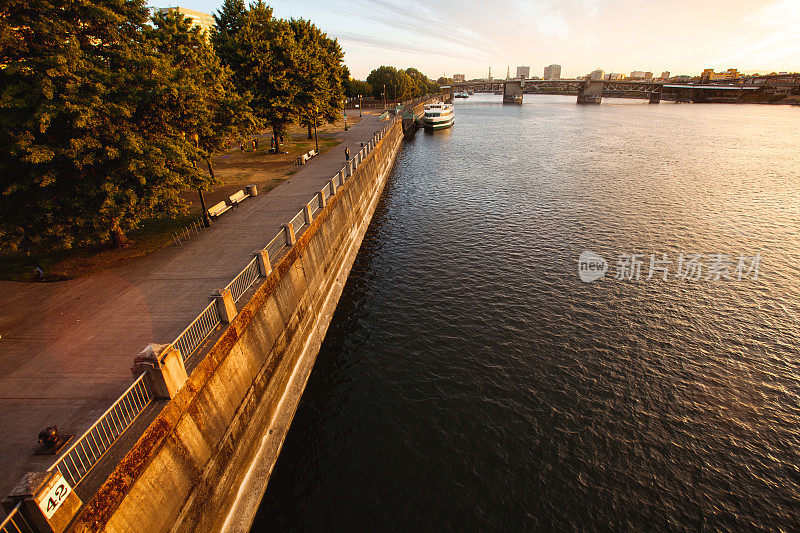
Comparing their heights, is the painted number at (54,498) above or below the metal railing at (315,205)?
below

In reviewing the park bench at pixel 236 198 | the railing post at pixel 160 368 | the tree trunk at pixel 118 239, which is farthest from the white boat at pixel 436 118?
the railing post at pixel 160 368

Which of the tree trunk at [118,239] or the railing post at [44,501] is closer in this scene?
the railing post at [44,501]

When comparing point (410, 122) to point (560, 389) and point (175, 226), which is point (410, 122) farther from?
point (560, 389)

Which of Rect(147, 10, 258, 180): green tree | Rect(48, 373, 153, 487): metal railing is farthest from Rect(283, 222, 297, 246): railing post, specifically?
Rect(48, 373, 153, 487): metal railing

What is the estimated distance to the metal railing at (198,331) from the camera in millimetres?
10234

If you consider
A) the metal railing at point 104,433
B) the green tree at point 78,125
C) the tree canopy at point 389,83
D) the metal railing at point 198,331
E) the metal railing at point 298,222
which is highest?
the tree canopy at point 389,83

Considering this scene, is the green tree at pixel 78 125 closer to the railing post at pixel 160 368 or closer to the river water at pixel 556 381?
the railing post at pixel 160 368

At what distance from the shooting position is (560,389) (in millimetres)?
15398

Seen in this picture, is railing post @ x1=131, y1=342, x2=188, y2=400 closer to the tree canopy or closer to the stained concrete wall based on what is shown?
the stained concrete wall

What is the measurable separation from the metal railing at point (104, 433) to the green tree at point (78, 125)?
9331 millimetres

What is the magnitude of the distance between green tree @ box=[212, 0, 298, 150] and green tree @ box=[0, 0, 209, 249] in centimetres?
1863

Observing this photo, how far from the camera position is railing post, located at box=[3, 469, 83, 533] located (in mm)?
5594

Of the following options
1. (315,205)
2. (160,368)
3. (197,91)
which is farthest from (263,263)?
(197,91)

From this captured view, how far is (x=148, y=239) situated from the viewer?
1933cm
